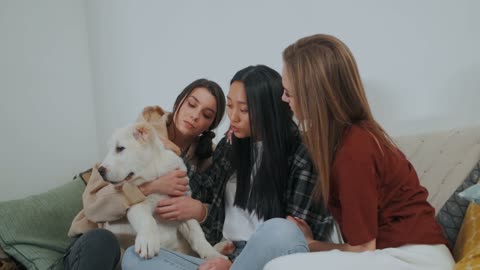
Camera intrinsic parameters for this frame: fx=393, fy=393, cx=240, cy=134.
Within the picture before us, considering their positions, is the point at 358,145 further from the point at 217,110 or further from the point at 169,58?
the point at 169,58

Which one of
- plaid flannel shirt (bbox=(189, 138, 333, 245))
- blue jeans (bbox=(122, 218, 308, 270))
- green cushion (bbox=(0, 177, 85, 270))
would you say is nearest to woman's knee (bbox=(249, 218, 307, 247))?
blue jeans (bbox=(122, 218, 308, 270))

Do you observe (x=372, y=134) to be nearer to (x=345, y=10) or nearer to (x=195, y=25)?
(x=345, y=10)

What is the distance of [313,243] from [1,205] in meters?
1.24

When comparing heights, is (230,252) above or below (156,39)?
below

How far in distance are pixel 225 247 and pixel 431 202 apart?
2.40ft

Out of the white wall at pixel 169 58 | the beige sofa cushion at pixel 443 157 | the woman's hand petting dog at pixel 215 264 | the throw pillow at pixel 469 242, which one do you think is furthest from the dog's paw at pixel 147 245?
the white wall at pixel 169 58

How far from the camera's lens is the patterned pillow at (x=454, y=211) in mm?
1172

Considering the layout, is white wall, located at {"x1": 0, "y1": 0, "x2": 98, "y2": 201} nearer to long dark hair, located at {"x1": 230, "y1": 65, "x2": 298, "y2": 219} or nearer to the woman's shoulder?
long dark hair, located at {"x1": 230, "y1": 65, "x2": 298, "y2": 219}

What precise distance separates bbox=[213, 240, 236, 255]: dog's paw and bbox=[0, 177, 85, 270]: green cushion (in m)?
0.57

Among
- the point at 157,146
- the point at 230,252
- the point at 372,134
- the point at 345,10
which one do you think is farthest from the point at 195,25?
the point at 372,134

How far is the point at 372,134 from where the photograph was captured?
1.01m

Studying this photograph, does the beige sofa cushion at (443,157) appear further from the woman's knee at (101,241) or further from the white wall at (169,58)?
the woman's knee at (101,241)

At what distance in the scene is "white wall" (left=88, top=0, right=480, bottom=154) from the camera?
151 centimetres

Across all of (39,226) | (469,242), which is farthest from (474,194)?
(39,226)
